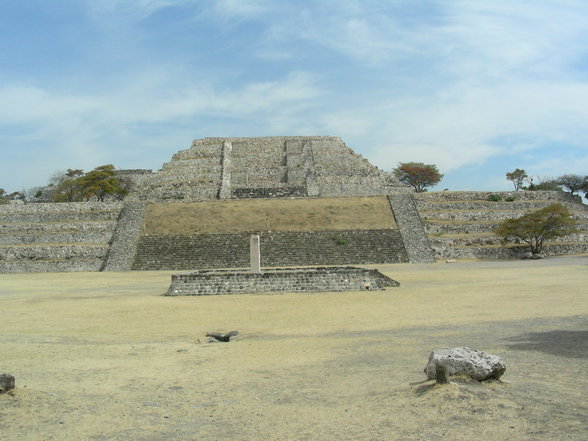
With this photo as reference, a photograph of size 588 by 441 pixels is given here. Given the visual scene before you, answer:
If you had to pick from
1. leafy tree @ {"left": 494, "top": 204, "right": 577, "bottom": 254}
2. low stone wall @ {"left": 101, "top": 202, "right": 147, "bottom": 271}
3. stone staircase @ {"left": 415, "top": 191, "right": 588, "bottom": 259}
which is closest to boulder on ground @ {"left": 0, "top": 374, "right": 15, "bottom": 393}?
low stone wall @ {"left": 101, "top": 202, "right": 147, "bottom": 271}

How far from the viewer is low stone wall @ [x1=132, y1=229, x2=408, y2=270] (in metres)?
35.3

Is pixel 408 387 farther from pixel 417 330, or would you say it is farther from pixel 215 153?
pixel 215 153

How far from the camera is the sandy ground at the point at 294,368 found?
620 cm

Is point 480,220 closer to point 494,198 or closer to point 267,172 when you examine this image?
point 494,198

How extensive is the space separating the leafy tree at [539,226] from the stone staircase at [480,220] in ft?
2.95

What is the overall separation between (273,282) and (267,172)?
36065 millimetres

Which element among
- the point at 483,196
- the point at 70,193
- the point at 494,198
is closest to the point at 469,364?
the point at 494,198

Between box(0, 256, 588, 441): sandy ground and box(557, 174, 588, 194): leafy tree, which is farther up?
box(557, 174, 588, 194): leafy tree

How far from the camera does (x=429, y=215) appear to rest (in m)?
43.1

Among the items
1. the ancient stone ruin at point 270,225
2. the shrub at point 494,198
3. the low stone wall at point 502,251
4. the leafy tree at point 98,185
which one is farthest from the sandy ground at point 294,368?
the leafy tree at point 98,185

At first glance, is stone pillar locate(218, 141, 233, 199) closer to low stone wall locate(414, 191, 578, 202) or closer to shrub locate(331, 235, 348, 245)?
shrub locate(331, 235, 348, 245)

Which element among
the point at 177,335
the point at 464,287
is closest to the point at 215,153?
the point at 464,287

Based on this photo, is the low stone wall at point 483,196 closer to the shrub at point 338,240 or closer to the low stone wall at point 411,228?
the low stone wall at point 411,228

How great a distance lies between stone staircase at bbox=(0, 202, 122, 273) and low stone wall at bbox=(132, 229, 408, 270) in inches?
136
